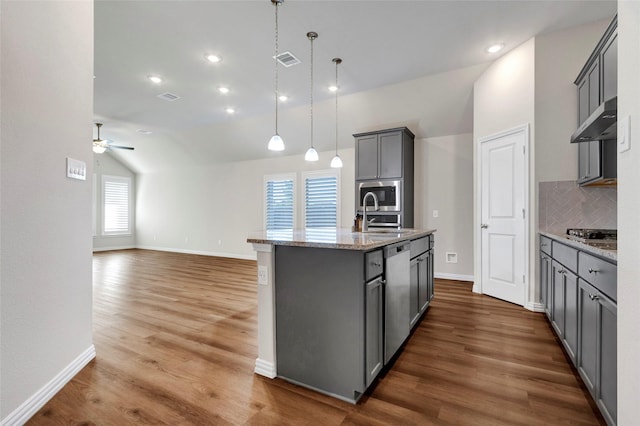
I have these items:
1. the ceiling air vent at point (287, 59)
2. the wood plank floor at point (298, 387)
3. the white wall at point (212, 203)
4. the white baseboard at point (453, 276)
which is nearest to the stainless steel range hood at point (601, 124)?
the wood plank floor at point (298, 387)

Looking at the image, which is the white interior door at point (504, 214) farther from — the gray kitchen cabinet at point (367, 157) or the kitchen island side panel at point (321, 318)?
the kitchen island side panel at point (321, 318)

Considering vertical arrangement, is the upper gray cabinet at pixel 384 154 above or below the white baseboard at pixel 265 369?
above

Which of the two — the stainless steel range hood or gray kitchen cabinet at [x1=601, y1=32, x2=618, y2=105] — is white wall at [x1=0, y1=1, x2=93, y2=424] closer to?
the stainless steel range hood

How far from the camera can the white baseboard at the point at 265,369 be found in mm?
2080

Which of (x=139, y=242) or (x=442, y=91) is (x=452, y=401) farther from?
(x=139, y=242)

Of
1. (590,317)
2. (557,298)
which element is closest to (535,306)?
(557,298)

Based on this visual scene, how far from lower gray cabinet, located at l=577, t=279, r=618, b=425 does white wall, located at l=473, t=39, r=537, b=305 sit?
1852 millimetres

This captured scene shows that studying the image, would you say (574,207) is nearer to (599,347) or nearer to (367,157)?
(599,347)

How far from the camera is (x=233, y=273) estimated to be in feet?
19.6

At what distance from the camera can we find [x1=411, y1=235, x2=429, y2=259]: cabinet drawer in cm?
276

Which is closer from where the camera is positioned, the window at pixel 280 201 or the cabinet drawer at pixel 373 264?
the cabinet drawer at pixel 373 264

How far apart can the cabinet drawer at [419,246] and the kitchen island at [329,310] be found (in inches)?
19.6
